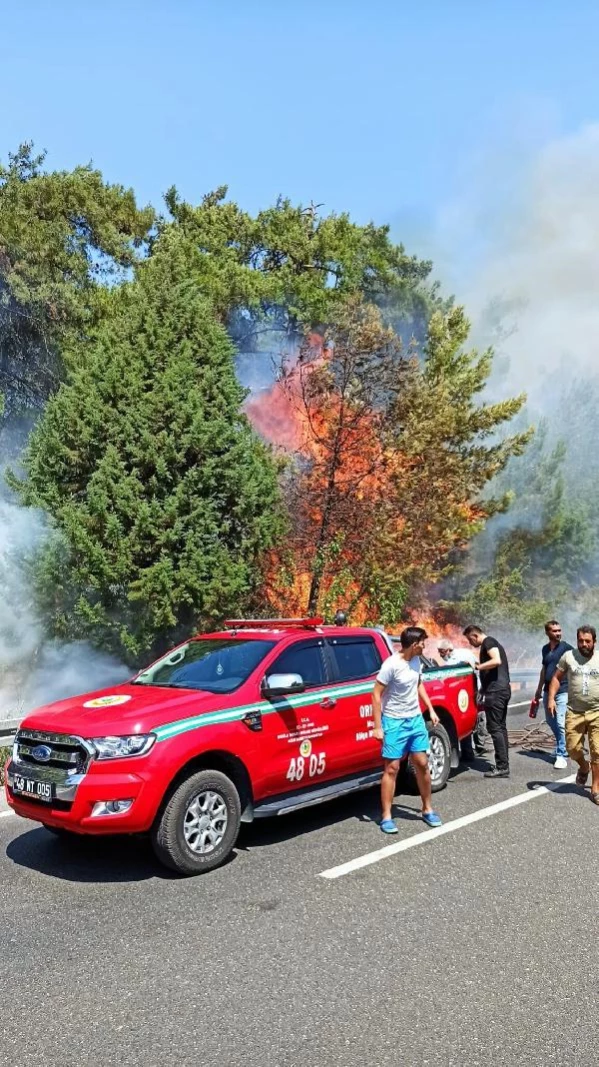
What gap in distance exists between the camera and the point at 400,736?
692 cm

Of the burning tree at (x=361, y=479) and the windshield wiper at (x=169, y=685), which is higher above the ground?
the burning tree at (x=361, y=479)

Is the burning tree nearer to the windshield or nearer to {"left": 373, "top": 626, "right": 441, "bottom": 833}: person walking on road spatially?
the windshield

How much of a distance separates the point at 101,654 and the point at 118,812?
30.4 feet

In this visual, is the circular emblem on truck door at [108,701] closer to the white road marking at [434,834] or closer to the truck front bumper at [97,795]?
the truck front bumper at [97,795]

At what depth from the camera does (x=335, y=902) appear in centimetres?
528

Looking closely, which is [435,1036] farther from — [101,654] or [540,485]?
[540,485]

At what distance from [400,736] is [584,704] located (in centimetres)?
212

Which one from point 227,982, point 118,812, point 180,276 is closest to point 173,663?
point 118,812

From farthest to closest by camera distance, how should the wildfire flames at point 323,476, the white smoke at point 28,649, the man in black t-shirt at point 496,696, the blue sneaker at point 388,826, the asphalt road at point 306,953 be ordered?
the wildfire flames at point 323,476, the white smoke at point 28,649, the man in black t-shirt at point 496,696, the blue sneaker at point 388,826, the asphalt road at point 306,953

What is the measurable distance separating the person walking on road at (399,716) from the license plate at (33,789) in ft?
8.37

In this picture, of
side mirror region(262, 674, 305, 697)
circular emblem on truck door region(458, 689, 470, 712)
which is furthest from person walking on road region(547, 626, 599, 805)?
side mirror region(262, 674, 305, 697)

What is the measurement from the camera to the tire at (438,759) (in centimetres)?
816

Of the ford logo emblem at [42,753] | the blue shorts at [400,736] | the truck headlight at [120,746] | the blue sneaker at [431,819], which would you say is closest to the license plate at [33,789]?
the ford logo emblem at [42,753]

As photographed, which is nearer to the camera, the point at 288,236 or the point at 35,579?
the point at 35,579
